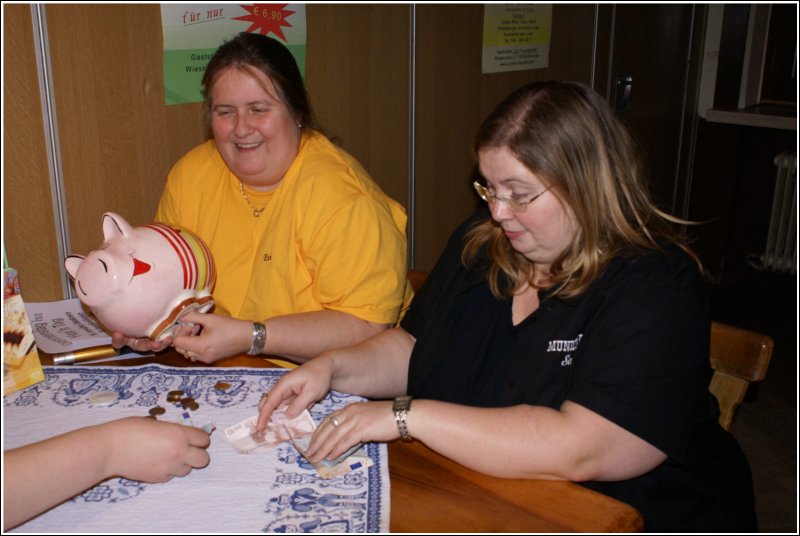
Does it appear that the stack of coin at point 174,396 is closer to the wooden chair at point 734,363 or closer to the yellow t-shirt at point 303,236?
the yellow t-shirt at point 303,236

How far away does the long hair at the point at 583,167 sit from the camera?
1.37 metres

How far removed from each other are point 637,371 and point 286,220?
947 mm

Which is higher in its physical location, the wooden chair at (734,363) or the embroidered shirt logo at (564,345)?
the embroidered shirt logo at (564,345)

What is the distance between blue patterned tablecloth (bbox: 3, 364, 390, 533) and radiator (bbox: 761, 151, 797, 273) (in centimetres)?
337

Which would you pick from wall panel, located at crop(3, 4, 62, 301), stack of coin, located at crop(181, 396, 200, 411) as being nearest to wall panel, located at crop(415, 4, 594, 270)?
wall panel, located at crop(3, 4, 62, 301)

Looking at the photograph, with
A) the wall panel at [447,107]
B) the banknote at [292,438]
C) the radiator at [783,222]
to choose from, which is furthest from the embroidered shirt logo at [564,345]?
the radiator at [783,222]

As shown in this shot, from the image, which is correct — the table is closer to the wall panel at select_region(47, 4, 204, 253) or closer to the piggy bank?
the piggy bank

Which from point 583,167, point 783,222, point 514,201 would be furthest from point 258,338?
point 783,222

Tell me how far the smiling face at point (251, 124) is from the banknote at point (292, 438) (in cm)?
70

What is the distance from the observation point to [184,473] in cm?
120

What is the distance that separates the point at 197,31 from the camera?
2227 mm

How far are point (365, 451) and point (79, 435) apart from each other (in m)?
0.45

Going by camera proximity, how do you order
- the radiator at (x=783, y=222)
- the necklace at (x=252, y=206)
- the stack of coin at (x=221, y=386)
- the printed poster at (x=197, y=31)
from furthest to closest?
the radiator at (x=783, y=222), the printed poster at (x=197, y=31), the necklace at (x=252, y=206), the stack of coin at (x=221, y=386)

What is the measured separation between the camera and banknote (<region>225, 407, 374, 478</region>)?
1.24 metres
